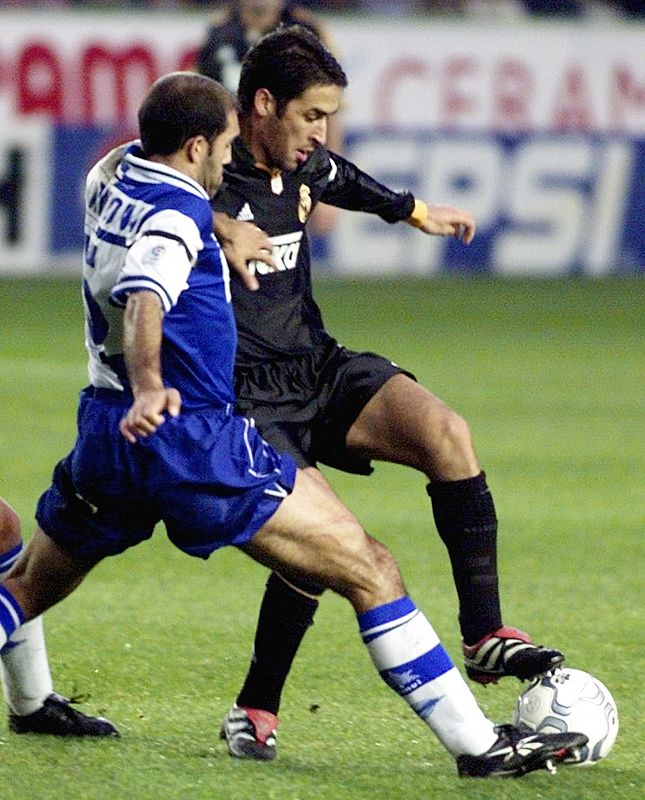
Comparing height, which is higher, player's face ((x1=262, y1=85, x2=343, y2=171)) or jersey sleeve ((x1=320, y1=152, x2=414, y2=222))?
player's face ((x1=262, y1=85, x2=343, y2=171))

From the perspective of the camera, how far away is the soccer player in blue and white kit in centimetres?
438

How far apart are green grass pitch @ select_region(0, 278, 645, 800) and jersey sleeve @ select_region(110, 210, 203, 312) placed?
3.67 ft

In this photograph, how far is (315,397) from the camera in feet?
17.1

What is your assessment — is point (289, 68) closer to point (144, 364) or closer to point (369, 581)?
point (144, 364)

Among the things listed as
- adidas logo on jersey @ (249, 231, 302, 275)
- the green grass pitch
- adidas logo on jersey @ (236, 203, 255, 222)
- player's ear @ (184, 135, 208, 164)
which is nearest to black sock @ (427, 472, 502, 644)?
the green grass pitch

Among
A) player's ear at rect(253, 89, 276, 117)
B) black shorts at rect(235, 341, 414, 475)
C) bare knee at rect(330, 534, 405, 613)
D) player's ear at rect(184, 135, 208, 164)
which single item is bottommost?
bare knee at rect(330, 534, 405, 613)

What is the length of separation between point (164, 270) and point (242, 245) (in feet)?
1.49

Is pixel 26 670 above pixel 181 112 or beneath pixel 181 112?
beneath

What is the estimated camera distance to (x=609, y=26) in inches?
758

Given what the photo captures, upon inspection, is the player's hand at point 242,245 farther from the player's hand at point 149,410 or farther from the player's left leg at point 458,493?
the player's left leg at point 458,493

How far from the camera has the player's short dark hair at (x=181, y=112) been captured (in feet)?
14.4

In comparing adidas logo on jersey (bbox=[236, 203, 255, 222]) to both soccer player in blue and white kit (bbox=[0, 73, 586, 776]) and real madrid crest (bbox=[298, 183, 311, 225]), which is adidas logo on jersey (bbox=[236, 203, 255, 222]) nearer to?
real madrid crest (bbox=[298, 183, 311, 225])

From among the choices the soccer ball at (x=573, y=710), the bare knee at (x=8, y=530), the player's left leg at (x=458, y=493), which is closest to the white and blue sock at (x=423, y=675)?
the soccer ball at (x=573, y=710)

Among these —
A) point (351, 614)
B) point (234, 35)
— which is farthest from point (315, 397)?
point (234, 35)
